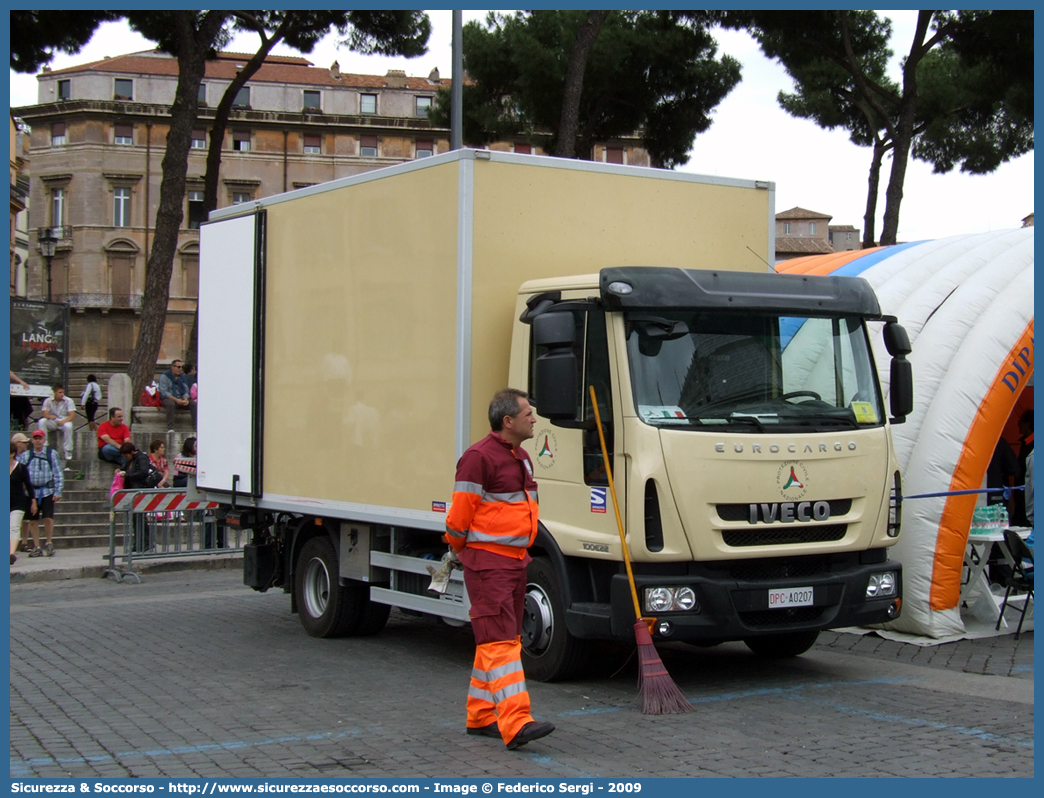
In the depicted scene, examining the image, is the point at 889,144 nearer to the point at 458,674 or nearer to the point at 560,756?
the point at 458,674

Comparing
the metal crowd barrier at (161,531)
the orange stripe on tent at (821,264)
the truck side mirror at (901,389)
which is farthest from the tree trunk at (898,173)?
the truck side mirror at (901,389)

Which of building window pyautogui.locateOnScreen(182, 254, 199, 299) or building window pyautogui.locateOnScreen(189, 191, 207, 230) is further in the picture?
building window pyautogui.locateOnScreen(182, 254, 199, 299)

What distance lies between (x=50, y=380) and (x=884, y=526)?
21.5 metres

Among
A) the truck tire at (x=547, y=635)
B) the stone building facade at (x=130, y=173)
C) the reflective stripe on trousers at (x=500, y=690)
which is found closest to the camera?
the reflective stripe on trousers at (x=500, y=690)

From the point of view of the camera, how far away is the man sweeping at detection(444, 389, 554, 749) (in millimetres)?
6539

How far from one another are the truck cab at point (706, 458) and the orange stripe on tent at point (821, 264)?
5.48 metres

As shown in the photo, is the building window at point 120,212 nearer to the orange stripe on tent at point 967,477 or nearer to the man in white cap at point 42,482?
the man in white cap at point 42,482

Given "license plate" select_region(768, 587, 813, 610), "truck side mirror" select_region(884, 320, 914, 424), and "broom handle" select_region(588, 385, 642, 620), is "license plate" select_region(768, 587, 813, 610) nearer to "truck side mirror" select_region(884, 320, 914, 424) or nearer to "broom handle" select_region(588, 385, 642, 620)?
"broom handle" select_region(588, 385, 642, 620)

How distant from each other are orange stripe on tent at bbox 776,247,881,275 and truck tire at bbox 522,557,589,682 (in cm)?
626

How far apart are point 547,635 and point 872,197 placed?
68.2ft

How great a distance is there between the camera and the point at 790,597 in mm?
7840

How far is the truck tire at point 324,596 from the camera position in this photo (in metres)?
10.2

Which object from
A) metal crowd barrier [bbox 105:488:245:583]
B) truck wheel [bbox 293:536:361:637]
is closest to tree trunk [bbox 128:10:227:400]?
metal crowd barrier [bbox 105:488:245:583]

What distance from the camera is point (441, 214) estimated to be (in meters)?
8.60
